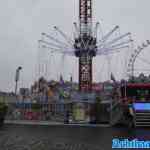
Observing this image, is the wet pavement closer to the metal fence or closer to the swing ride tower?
the metal fence

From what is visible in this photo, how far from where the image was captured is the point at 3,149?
566 inches

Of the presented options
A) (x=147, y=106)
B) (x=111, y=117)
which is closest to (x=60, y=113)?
(x=111, y=117)

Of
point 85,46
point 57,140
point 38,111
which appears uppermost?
point 85,46

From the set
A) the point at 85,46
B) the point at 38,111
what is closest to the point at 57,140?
the point at 38,111

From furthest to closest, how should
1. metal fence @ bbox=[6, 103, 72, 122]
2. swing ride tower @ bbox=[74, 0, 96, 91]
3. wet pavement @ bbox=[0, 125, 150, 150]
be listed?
swing ride tower @ bbox=[74, 0, 96, 91]
metal fence @ bbox=[6, 103, 72, 122]
wet pavement @ bbox=[0, 125, 150, 150]

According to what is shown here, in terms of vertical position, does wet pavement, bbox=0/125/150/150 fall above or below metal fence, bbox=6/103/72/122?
below

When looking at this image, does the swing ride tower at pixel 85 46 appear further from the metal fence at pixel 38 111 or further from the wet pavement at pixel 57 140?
the wet pavement at pixel 57 140

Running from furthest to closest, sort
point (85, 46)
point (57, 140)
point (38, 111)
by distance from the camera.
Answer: point (85, 46) < point (38, 111) < point (57, 140)

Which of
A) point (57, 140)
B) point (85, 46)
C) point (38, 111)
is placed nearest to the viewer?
point (57, 140)

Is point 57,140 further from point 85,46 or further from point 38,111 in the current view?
point 85,46

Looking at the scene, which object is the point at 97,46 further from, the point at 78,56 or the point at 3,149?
the point at 3,149

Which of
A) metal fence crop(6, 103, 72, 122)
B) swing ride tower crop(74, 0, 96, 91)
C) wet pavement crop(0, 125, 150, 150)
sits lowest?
wet pavement crop(0, 125, 150, 150)

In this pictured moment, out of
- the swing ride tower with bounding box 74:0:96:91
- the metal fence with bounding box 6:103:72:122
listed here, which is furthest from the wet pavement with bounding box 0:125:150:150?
the swing ride tower with bounding box 74:0:96:91

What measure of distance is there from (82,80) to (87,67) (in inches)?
116
